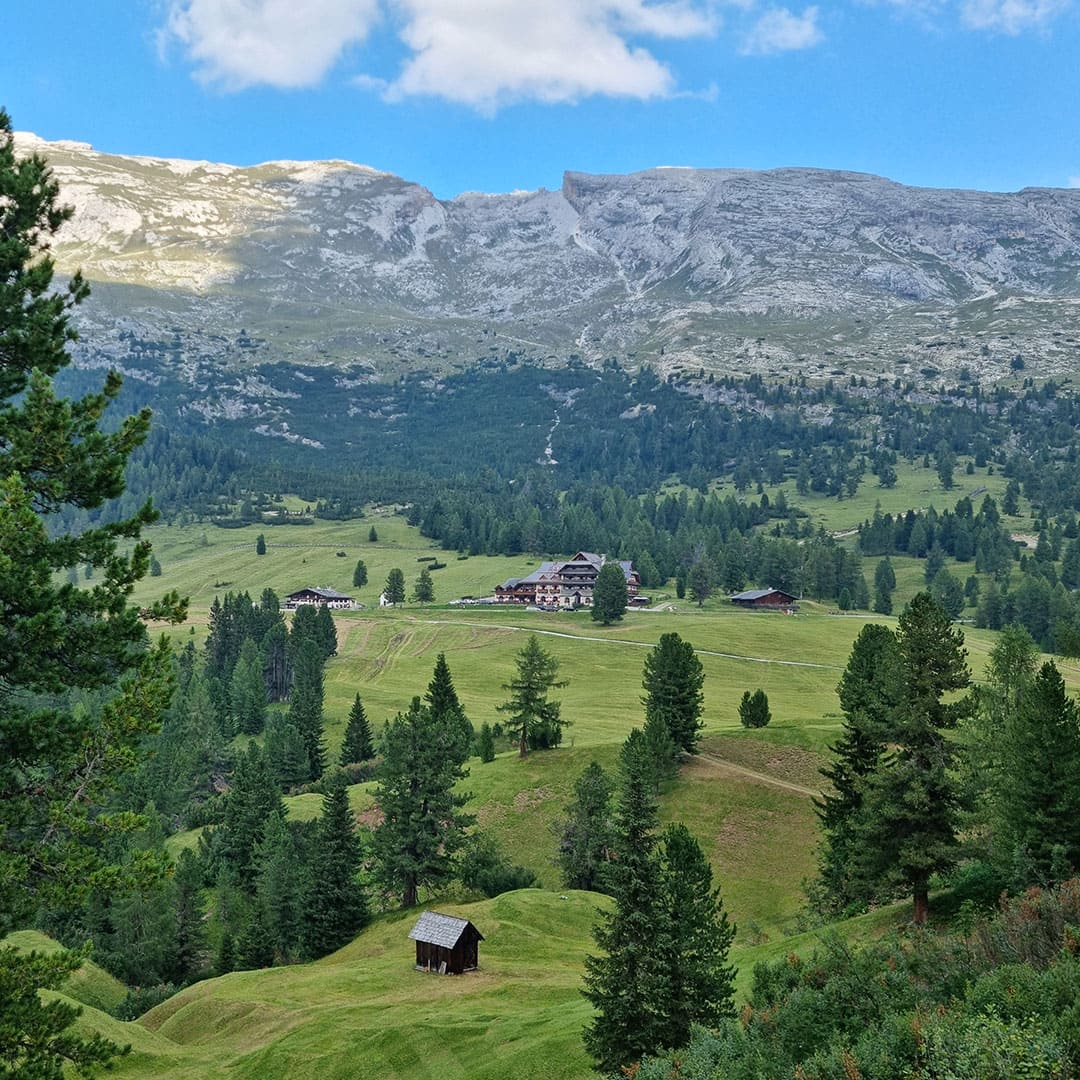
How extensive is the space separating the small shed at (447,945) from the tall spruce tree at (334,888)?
606 inches

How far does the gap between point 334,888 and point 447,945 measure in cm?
1963

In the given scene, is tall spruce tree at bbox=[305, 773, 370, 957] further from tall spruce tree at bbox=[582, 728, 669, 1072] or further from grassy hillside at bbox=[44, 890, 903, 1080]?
tall spruce tree at bbox=[582, 728, 669, 1072]

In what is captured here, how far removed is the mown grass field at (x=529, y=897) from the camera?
47781 mm

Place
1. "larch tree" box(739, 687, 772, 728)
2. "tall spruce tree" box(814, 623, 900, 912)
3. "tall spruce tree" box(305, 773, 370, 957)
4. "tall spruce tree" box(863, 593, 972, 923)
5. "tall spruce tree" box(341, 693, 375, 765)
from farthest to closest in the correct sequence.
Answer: "tall spruce tree" box(341, 693, 375, 765)
"larch tree" box(739, 687, 772, 728)
"tall spruce tree" box(305, 773, 370, 957)
"tall spruce tree" box(814, 623, 900, 912)
"tall spruce tree" box(863, 593, 972, 923)

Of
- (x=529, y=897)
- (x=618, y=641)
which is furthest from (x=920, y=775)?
(x=618, y=641)

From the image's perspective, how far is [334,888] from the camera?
76375 mm

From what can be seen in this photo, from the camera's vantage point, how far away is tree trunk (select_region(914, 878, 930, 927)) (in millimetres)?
44594

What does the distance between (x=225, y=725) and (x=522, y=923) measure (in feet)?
329

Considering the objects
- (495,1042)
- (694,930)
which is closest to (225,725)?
(495,1042)

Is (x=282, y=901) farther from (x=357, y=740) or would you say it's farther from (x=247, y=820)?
(x=357, y=740)

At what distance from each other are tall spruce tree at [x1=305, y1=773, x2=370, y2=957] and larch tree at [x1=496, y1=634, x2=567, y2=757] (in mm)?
30738

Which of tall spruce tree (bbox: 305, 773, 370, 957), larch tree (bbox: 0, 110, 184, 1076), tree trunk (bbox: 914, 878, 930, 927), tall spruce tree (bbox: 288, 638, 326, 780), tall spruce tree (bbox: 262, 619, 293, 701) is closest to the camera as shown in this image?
larch tree (bbox: 0, 110, 184, 1076)

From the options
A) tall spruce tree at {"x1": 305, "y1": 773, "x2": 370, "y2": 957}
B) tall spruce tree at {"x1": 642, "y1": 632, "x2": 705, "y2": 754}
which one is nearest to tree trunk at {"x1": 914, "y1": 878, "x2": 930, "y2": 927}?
tall spruce tree at {"x1": 305, "y1": 773, "x2": 370, "y2": 957}

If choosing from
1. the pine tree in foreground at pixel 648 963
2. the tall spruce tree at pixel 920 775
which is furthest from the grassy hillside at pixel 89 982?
the tall spruce tree at pixel 920 775
